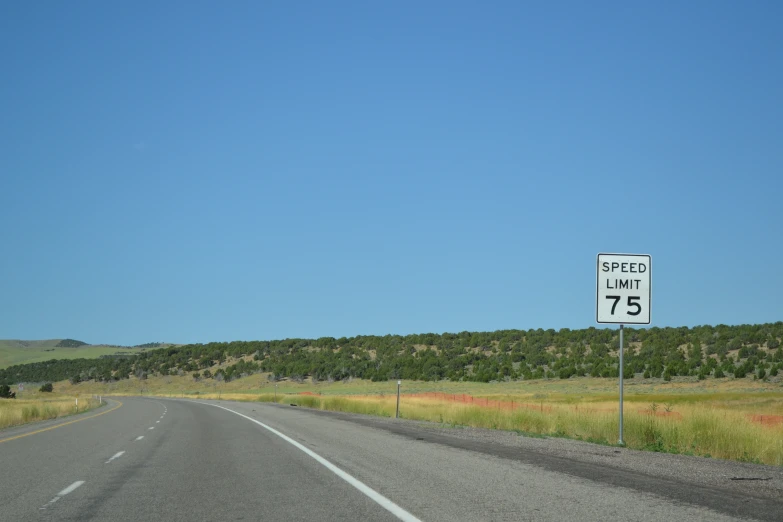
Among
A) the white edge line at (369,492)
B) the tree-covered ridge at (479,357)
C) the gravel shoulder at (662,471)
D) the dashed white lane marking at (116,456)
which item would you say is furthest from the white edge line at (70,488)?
the tree-covered ridge at (479,357)

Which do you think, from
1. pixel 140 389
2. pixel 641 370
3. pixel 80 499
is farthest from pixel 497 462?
pixel 140 389

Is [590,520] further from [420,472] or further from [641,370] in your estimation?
[641,370]

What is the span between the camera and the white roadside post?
16531mm

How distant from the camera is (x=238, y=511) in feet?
29.6

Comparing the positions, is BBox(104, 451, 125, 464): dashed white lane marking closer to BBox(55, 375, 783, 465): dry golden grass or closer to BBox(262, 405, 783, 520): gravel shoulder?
BBox(262, 405, 783, 520): gravel shoulder

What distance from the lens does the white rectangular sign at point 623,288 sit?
16.5 metres

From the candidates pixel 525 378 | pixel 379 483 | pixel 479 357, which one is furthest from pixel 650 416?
pixel 479 357

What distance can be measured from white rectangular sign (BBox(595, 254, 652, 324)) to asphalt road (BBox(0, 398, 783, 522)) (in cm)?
273

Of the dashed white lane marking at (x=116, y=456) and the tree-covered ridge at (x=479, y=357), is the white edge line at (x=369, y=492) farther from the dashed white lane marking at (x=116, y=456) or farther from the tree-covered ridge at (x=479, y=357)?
the tree-covered ridge at (x=479, y=357)

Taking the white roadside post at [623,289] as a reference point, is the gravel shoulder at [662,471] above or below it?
below

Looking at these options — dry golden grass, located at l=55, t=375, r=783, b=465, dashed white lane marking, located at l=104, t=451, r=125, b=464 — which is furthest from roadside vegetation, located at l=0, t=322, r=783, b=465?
dashed white lane marking, located at l=104, t=451, r=125, b=464

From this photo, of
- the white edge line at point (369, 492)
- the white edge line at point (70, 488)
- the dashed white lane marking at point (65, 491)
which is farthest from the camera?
the white edge line at point (70, 488)

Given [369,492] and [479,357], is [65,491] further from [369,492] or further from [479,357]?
[479,357]

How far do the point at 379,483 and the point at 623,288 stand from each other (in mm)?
7802
